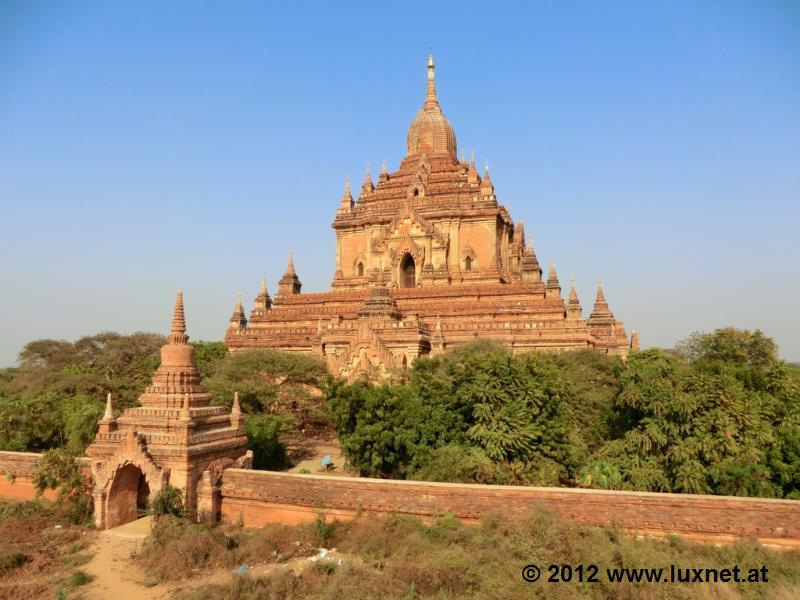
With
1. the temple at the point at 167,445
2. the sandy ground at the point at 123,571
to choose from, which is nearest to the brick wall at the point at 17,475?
the temple at the point at 167,445

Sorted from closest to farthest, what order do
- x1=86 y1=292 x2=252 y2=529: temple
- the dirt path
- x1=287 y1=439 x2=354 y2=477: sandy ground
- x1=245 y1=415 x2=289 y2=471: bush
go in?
the dirt path → x1=86 y1=292 x2=252 y2=529: temple → x1=245 y1=415 x2=289 y2=471: bush → x1=287 y1=439 x2=354 y2=477: sandy ground

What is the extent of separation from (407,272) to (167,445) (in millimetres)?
29999

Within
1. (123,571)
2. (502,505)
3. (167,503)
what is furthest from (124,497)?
(502,505)

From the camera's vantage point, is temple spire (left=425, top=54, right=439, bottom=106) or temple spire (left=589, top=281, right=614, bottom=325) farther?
temple spire (left=425, top=54, right=439, bottom=106)

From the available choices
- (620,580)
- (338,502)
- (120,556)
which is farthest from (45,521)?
(620,580)

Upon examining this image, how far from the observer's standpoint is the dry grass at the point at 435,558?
35.8ft

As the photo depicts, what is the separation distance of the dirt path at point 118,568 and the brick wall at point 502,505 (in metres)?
2.38

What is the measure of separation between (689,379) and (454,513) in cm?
786

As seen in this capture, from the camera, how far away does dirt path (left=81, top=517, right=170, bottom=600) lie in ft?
38.8

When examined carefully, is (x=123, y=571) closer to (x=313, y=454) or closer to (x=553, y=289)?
(x=313, y=454)

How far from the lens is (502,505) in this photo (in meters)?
13.7

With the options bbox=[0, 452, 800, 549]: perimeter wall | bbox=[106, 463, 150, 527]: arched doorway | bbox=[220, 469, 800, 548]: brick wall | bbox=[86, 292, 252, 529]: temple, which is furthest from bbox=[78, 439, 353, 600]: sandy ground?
bbox=[220, 469, 800, 548]: brick wall

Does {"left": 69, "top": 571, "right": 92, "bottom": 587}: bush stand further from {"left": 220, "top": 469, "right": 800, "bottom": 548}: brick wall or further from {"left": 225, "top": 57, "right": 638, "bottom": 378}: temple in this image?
{"left": 225, "top": 57, "right": 638, "bottom": 378}: temple

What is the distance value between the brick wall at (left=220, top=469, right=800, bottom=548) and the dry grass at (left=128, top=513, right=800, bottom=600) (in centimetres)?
37
